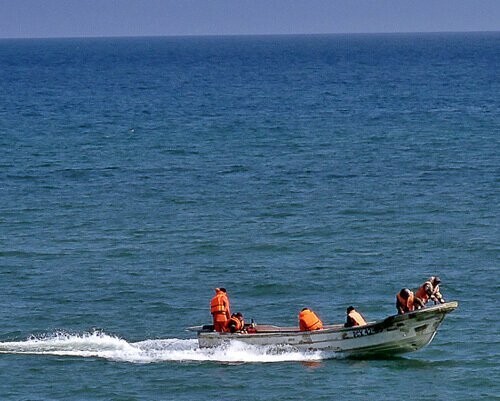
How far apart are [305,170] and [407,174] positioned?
5.91 meters

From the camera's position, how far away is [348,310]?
1449 inches

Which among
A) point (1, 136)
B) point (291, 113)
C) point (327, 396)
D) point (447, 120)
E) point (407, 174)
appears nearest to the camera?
point (327, 396)

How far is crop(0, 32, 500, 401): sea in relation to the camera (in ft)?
119

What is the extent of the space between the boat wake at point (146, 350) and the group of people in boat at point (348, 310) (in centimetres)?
65

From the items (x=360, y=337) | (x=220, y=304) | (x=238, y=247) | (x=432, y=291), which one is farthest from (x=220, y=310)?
(x=238, y=247)

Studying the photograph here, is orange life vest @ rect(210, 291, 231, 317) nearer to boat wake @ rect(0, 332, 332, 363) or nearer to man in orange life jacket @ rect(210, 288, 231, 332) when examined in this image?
man in orange life jacket @ rect(210, 288, 231, 332)

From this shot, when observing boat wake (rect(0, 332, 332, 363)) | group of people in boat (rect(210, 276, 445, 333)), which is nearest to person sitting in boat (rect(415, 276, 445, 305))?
group of people in boat (rect(210, 276, 445, 333))

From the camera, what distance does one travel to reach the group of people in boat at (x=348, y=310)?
36.6 meters

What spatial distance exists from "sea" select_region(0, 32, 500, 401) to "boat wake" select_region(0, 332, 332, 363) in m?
0.07

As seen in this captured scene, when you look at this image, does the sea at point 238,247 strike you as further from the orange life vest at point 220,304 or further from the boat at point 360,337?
the orange life vest at point 220,304

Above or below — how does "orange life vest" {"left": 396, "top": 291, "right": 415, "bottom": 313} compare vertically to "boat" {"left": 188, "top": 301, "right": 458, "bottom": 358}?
above

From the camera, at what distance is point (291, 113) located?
109 metres

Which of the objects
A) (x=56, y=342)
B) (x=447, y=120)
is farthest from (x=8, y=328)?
(x=447, y=120)

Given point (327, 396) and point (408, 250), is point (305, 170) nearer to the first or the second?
point (408, 250)
